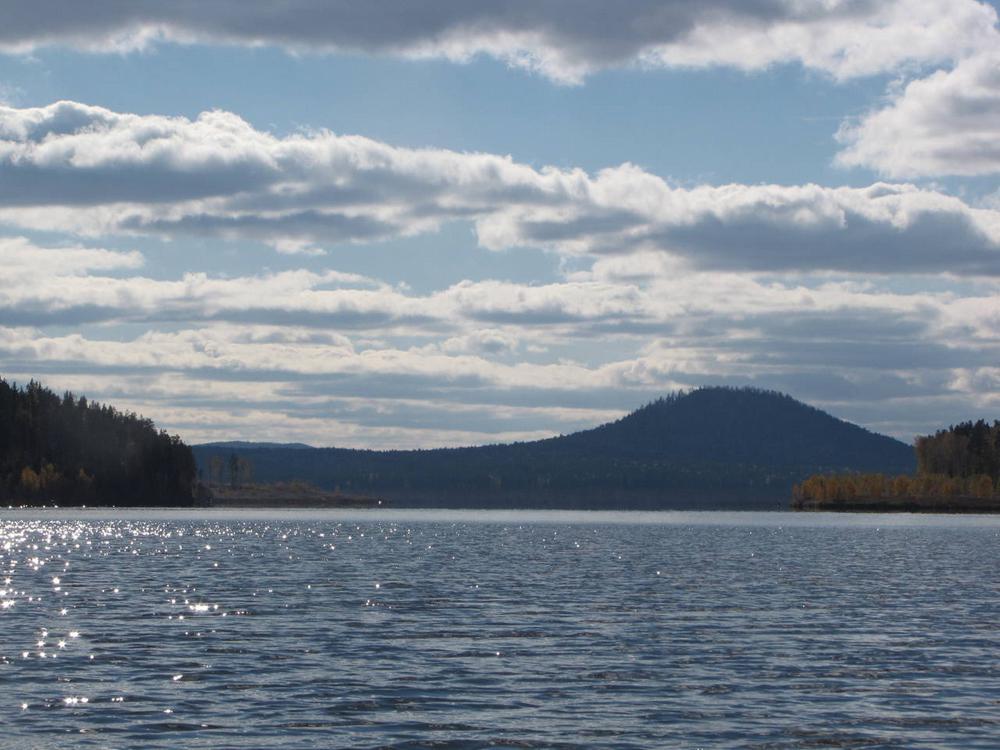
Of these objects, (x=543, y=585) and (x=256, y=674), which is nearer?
(x=256, y=674)

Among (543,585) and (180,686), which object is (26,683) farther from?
(543,585)

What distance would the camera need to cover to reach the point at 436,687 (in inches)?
1762

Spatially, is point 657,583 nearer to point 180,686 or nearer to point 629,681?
point 629,681

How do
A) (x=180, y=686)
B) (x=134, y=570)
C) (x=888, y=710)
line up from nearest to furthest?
(x=888, y=710), (x=180, y=686), (x=134, y=570)

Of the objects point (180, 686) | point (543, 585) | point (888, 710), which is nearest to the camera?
point (888, 710)

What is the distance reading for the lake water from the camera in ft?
124

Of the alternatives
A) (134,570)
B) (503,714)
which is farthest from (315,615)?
(134,570)

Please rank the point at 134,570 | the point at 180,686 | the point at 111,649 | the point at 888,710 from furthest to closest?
the point at 134,570, the point at 111,649, the point at 180,686, the point at 888,710

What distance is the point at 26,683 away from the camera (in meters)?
45.3

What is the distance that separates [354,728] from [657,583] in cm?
5623

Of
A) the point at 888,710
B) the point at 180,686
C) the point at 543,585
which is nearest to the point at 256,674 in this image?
the point at 180,686

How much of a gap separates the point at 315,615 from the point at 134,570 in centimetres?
4101

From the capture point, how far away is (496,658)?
51.5 m

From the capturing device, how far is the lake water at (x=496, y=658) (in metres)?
37.9
